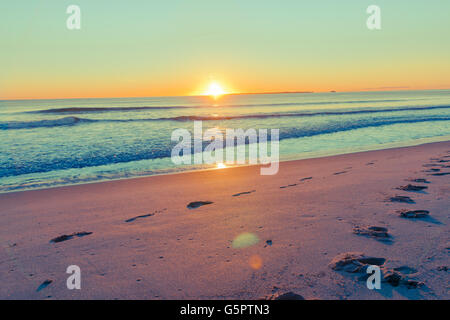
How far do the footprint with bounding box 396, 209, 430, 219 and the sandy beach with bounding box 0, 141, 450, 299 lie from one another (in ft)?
0.07

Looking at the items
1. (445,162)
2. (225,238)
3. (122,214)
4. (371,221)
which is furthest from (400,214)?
(445,162)

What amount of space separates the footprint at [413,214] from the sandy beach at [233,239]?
0.07 ft

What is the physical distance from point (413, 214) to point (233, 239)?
2485 mm

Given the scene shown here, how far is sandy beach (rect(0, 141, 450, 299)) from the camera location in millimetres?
2980

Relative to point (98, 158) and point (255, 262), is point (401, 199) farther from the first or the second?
point (98, 158)

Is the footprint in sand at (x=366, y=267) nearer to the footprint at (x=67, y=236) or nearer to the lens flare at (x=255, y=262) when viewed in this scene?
the lens flare at (x=255, y=262)

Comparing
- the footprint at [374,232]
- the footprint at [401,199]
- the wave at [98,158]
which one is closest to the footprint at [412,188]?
the footprint at [401,199]

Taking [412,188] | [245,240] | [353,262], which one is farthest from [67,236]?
[412,188]

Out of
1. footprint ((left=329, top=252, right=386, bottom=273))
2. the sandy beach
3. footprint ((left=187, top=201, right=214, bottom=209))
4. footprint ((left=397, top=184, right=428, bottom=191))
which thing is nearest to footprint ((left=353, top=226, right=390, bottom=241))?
the sandy beach

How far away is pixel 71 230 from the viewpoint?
4695 millimetres

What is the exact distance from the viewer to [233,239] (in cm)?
402
